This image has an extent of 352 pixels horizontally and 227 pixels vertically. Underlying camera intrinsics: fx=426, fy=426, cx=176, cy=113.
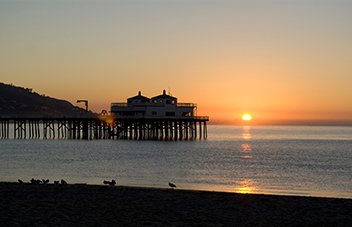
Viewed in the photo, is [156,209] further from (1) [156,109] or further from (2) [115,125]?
(2) [115,125]

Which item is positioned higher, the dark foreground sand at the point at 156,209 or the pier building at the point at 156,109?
the pier building at the point at 156,109

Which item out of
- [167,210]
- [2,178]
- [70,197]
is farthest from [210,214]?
[2,178]

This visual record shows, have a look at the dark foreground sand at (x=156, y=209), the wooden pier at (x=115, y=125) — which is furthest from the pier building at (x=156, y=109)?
the dark foreground sand at (x=156, y=209)

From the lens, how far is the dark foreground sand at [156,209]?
12266 mm

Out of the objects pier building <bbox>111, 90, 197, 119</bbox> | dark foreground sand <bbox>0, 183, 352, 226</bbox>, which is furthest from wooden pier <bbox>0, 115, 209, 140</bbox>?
dark foreground sand <bbox>0, 183, 352, 226</bbox>

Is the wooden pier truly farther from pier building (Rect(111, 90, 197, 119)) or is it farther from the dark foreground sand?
the dark foreground sand

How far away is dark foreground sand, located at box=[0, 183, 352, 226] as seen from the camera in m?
12.3

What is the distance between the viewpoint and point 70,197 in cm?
1581

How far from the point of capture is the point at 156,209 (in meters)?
14.0

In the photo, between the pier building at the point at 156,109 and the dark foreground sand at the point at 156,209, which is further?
the pier building at the point at 156,109

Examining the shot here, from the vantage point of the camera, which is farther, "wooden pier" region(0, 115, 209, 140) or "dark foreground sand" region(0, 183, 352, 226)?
"wooden pier" region(0, 115, 209, 140)

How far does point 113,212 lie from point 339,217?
7.01 meters

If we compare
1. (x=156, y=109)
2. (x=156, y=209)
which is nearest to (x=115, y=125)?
(x=156, y=109)

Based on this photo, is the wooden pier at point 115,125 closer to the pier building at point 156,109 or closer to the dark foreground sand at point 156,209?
the pier building at point 156,109
